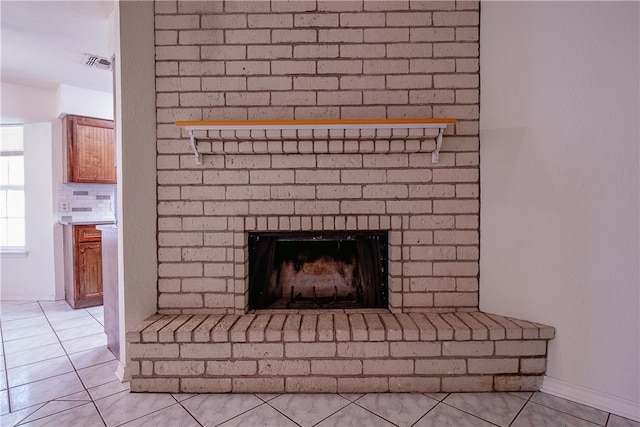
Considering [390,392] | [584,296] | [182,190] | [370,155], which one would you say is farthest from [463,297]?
[182,190]

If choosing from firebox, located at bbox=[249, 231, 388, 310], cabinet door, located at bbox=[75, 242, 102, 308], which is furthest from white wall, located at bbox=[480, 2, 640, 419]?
cabinet door, located at bbox=[75, 242, 102, 308]

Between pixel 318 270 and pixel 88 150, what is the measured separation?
3.08 metres

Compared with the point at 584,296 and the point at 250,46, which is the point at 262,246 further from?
the point at 584,296

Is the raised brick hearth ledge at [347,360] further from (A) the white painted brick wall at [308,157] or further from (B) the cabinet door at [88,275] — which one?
(B) the cabinet door at [88,275]

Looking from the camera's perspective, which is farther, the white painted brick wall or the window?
the window

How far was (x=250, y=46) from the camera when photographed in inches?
72.6

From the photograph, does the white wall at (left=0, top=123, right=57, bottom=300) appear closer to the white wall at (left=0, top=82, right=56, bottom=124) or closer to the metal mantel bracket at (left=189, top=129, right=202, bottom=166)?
the white wall at (left=0, top=82, right=56, bottom=124)

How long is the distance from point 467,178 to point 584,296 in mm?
830

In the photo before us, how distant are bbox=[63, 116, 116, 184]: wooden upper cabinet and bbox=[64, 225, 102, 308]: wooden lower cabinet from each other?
0.58 meters

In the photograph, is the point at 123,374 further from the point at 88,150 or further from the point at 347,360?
the point at 88,150

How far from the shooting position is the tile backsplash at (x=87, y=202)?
342cm

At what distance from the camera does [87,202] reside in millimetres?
3559

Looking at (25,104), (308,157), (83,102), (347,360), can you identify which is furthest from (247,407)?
(25,104)

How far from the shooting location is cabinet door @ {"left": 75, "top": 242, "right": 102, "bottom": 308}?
3164 mm
